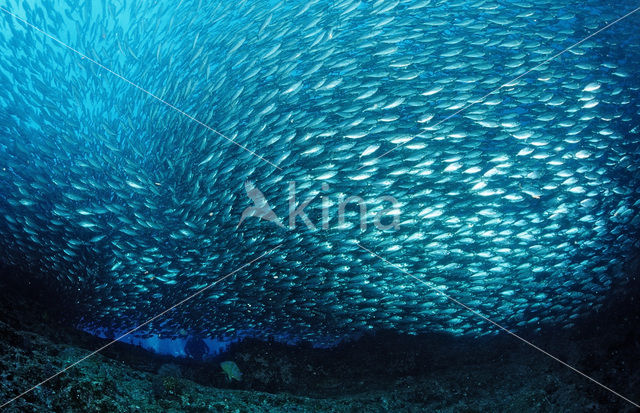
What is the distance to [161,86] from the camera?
826cm

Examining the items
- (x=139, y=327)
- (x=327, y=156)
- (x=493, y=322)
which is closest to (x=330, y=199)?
(x=327, y=156)

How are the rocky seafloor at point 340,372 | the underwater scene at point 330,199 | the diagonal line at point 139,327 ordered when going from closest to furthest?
the diagonal line at point 139,327, the rocky seafloor at point 340,372, the underwater scene at point 330,199

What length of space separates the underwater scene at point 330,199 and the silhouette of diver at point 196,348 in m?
0.94

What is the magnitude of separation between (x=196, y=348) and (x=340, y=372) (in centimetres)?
483

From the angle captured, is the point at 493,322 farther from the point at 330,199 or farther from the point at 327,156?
the point at 327,156

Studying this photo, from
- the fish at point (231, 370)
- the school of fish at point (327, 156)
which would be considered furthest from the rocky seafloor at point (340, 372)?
the school of fish at point (327, 156)

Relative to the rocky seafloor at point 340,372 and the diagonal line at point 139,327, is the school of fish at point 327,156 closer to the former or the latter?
the diagonal line at point 139,327

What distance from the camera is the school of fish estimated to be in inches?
258

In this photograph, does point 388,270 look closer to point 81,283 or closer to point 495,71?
point 495,71

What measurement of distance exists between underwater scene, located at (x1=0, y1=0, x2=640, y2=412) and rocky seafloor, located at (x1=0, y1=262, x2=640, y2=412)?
0.19 ft

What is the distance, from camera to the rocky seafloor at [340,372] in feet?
16.3

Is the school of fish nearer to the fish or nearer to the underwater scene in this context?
the underwater scene

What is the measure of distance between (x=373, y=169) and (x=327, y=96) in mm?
1644

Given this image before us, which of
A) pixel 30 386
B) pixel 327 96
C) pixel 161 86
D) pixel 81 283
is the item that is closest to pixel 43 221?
pixel 81 283
